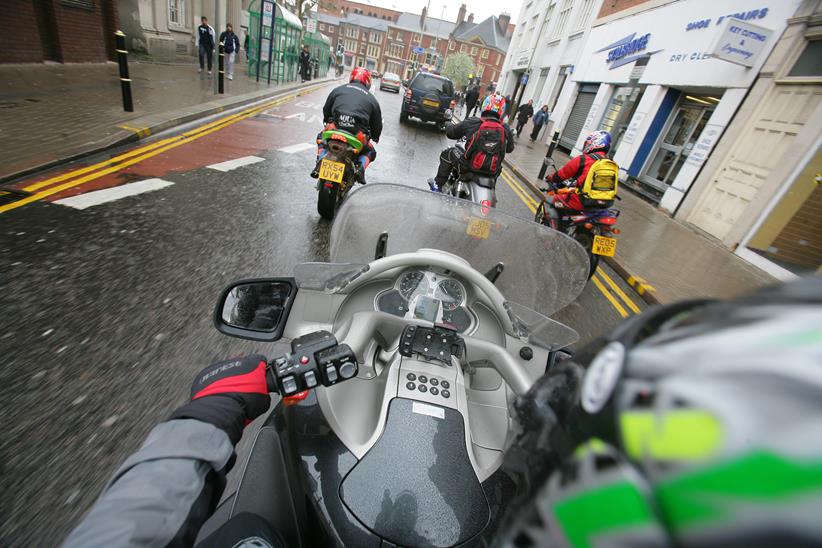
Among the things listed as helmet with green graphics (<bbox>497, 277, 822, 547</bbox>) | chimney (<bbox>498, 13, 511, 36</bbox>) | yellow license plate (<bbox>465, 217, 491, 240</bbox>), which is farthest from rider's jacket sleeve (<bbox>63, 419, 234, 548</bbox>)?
chimney (<bbox>498, 13, 511, 36</bbox>)

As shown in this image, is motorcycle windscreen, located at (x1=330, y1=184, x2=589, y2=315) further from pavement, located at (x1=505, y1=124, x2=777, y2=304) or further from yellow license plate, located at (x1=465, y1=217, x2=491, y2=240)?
pavement, located at (x1=505, y1=124, x2=777, y2=304)

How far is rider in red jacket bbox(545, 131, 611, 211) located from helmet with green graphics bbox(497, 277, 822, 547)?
185 inches

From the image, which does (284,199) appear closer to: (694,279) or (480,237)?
(480,237)

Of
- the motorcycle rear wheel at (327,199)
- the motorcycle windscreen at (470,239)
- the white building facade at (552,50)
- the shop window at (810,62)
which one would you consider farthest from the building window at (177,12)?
the shop window at (810,62)

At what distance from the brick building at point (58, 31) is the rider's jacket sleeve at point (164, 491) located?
13827mm

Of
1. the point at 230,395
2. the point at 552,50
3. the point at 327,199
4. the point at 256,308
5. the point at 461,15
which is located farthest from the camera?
the point at 461,15

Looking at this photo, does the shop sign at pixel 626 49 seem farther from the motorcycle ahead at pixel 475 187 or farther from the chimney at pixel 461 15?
the chimney at pixel 461 15

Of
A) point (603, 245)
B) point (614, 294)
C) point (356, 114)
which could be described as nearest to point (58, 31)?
point (356, 114)

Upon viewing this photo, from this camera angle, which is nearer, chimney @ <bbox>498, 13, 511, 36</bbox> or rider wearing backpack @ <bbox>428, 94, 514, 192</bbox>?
rider wearing backpack @ <bbox>428, 94, 514, 192</bbox>

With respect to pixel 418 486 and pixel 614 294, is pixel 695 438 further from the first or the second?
pixel 614 294

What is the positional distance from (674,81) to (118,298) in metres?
13.9

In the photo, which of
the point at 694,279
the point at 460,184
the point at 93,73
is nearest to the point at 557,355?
the point at 460,184

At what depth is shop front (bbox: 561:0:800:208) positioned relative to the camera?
8.27 meters

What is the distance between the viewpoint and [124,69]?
7.29 meters
